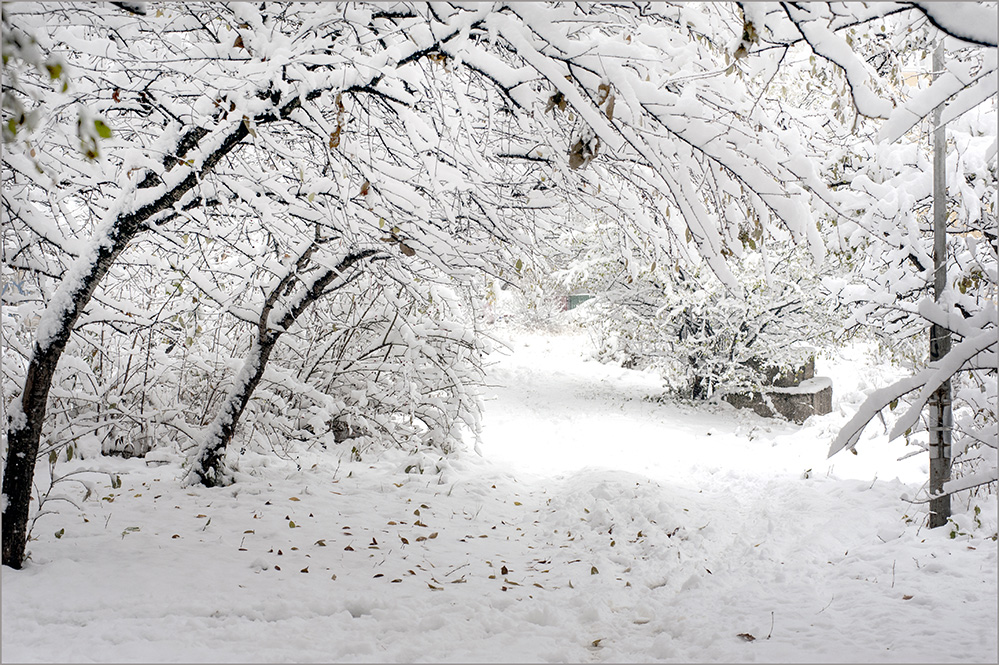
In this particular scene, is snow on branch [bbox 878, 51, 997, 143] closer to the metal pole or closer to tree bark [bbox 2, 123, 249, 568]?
the metal pole

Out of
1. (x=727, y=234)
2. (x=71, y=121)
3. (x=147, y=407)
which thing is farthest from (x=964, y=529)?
(x=147, y=407)

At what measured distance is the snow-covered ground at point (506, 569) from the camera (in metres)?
3.00

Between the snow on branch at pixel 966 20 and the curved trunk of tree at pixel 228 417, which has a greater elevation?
the snow on branch at pixel 966 20

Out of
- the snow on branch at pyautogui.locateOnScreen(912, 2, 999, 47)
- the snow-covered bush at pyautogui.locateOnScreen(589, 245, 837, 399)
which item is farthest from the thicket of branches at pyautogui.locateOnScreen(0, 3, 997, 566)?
the snow-covered bush at pyautogui.locateOnScreen(589, 245, 837, 399)

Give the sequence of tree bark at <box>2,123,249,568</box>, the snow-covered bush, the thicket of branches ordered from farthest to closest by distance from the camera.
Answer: the snow-covered bush
tree bark at <box>2,123,249,568</box>
the thicket of branches

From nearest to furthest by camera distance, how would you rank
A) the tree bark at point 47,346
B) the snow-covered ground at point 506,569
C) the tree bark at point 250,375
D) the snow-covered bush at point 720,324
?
1. the snow-covered ground at point 506,569
2. the tree bark at point 47,346
3. the tree bark at point 250,375
4. the snow-covered bush at point 720,324

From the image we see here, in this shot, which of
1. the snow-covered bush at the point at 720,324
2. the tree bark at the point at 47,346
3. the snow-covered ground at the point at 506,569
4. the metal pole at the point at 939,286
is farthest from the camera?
the snow-covered bush at the point at 720,324

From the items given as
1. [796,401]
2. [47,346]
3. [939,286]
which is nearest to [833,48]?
[939,286]

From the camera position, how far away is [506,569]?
4.36 meters

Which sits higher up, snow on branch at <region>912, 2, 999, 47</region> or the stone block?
snow on branch at <region>912, 2, 999, 47</region>

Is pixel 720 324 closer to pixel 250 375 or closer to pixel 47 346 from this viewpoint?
pixel 250 375

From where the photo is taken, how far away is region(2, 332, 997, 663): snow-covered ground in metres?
3.00

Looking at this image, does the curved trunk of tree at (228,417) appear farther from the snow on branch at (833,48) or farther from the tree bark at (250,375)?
the snow on branch at (833,48)

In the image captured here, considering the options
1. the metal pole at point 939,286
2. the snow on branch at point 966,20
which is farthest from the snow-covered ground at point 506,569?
the snow on branch at point 966,20
